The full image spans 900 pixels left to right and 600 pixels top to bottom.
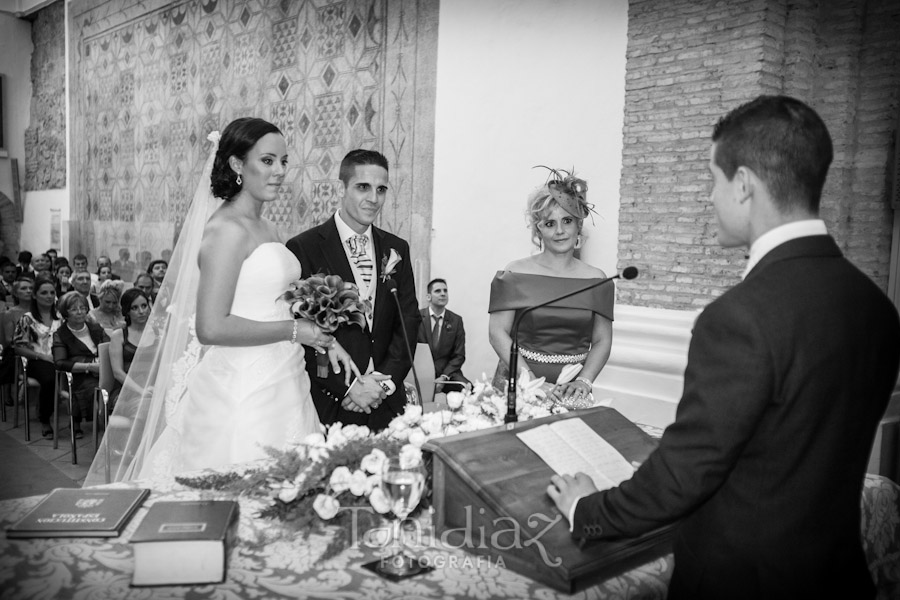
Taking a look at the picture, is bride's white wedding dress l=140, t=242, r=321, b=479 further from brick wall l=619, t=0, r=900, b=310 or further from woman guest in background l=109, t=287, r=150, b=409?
brick wall l=619, t=0, r=900, b=310

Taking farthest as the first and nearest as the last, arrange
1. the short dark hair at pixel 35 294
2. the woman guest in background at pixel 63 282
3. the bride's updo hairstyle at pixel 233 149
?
1. the woman guest in background at pixel 63 282
2. the short dark hair at pixel 35 294
3. the bride's updo hairstyle at pixel 233 149

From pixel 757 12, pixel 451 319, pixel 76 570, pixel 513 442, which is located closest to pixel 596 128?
pixel 757 12

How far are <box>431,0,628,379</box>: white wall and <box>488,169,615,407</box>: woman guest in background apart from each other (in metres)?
2.99

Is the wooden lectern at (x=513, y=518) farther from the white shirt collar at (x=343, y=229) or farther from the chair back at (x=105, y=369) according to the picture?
the chair back at (x=105, y=369)

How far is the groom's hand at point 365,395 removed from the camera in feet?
9.32

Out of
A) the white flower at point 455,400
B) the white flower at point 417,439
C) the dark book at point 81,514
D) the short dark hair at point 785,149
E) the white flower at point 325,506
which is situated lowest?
the dark book at point 81,514

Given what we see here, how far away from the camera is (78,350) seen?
18.6 ft

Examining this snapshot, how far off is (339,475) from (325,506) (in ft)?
0.22

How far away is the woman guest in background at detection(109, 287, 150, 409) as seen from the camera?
15.0 feet

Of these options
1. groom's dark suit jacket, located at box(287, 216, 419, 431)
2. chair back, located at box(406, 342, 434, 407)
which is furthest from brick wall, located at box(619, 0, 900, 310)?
groom's dark suit jacket, located at box(287, 216, 419, 431)

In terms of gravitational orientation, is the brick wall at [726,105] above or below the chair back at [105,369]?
above

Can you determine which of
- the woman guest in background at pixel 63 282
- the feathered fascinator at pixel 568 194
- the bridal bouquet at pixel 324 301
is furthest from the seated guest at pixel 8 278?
the feathered fascinator at pixel 568 194

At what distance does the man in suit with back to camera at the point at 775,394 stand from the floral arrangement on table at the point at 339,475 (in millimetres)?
524

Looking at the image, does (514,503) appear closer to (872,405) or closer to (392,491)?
(392,491)
